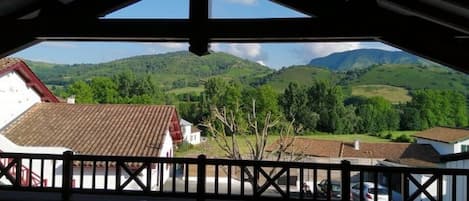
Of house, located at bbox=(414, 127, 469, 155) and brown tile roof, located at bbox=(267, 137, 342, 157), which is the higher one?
house, located at bbox=(414, 127, 469, 155)

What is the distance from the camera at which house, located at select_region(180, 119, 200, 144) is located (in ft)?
82.4

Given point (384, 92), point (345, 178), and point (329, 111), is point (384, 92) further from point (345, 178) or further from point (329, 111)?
point (345, 178)

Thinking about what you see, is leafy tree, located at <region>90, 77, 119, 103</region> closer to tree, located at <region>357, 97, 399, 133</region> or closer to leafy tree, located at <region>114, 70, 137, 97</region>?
leafy tree, located at <region>114, 70, 137, 97</region>

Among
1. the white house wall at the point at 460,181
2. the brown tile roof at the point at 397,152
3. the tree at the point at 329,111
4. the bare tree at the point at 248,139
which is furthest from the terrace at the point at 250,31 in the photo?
the tree at the point at 329,111

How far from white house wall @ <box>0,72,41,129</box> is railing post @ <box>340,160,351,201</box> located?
1182 cm

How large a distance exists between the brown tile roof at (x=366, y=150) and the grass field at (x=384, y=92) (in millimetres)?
18944

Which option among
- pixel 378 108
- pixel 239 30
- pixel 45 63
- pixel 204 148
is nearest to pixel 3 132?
pixel 204 148

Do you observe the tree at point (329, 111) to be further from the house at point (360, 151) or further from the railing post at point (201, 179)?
the railing post at point (201, 179)

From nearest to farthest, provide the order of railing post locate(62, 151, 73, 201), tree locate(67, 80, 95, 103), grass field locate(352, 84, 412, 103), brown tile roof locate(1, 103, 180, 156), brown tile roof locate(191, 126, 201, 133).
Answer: railing post locate(62, 151, 73, 201) < brown tile roof locate(1, 103, 180, 156) < brown tile roof locate(191, 126, 201, 133) < tree locate(67, 80, 95, 103) < grass field locate(352, 84, 412, 103)

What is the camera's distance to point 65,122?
16.1 m

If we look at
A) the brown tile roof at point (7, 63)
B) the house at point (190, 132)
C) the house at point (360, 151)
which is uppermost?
the brown tile roof at point (7, 63)

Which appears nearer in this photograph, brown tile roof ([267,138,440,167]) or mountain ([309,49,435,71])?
brown tile roof ([267,138,440,167])

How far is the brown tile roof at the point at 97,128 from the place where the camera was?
14156 millimetres

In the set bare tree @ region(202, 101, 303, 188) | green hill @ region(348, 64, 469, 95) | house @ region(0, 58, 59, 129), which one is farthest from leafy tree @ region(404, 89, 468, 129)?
house @ region(0, 58, 59, 129)
